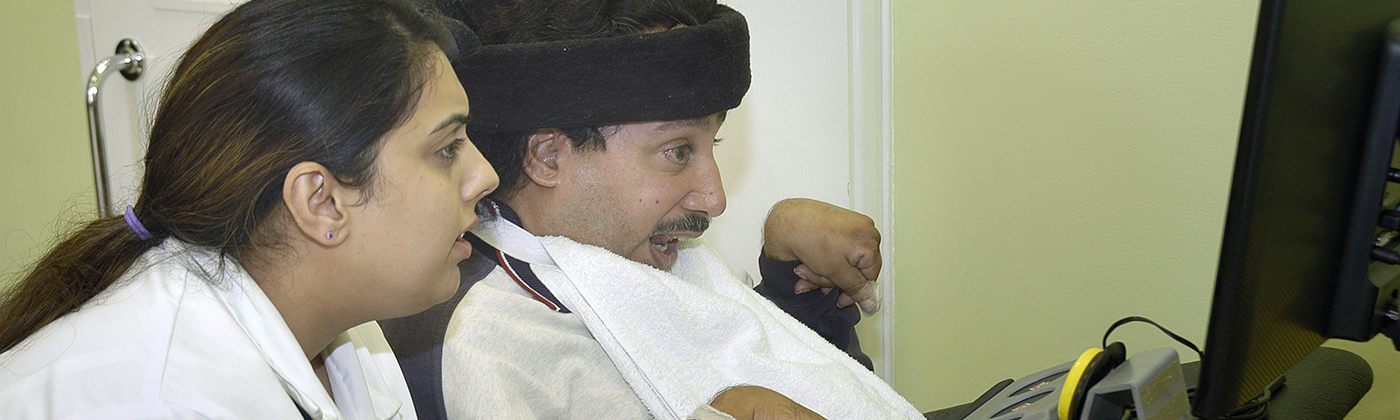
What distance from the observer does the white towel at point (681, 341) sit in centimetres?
97

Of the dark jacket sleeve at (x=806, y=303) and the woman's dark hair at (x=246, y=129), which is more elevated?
the woman's dark hair at (x=246, y=129)

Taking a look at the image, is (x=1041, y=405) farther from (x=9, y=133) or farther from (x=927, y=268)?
(x=9, y=133)

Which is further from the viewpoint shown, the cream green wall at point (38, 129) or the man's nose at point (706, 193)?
the cream green wall at point (38, 129)

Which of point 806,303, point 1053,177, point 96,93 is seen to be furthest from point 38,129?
point 1053,177

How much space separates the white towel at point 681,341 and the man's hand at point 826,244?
16 centimetres

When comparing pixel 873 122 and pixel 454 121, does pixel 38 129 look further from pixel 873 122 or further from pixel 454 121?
pixel 873 122

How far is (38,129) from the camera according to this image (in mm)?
1400

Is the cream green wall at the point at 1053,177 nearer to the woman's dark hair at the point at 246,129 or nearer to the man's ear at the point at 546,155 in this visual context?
the man's ear at the point at 546,155

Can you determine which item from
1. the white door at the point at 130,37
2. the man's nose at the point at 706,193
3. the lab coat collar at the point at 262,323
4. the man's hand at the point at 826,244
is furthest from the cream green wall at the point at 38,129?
the man's hand at the point at 826,244

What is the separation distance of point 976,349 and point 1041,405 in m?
1.05

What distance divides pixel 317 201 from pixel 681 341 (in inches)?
19.1

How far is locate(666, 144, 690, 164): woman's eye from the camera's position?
108 cm

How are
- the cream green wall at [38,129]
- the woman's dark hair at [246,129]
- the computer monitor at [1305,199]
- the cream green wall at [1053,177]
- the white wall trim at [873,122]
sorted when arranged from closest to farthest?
the computer monitor at [1305,199] → the woman's dark hair at [246,129] → the cream green wall at [1053,177] → the cream green wall at [38,129] → the white wall trim at [873,122]

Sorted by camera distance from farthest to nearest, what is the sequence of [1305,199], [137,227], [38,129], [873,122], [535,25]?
[873,122], [38,129], [535,25], [137,227], [1305,199]
